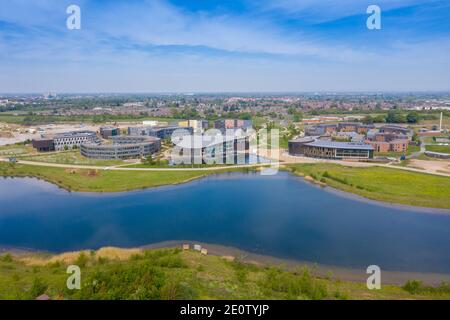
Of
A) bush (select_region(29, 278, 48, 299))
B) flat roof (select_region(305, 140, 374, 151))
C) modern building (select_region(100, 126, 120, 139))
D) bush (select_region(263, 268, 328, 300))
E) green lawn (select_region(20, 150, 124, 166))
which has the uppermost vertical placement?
modern building (select_region(100, 126, 120, 139))

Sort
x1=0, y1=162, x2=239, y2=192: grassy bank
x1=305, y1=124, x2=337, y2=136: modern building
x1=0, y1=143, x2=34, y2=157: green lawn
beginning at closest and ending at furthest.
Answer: x1=0, y1=162, x2=239, y2=192: grassy bank
x1=0, y1=143, x2=34, y2=157: green lawn
x1=305, y1=124, x2=337, y2=136: modern building

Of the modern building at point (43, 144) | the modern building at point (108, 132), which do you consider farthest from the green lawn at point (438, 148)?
the modern building at point (43, 144)

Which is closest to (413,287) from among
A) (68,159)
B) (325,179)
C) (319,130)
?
(325,179)

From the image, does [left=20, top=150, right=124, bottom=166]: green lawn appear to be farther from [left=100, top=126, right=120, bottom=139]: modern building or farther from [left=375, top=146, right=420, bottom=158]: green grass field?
[left=375, top=146, right=420, bottom=158]: green grass field

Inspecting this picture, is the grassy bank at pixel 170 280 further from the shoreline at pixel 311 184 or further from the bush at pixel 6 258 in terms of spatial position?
the shoreline at pixel 311 184

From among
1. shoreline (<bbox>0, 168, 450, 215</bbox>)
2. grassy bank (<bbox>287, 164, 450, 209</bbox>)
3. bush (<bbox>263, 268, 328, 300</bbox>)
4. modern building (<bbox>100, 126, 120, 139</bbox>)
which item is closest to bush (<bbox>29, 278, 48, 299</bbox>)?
bush (<bbox>263, 268, 328, 300</bbox>)

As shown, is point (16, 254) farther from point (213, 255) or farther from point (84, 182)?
point (84, 182)
